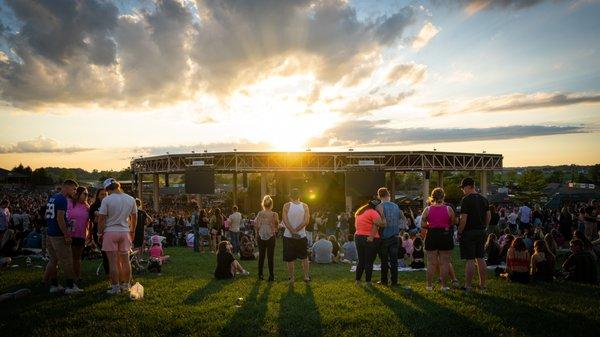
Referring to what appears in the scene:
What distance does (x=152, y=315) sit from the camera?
4949 mm

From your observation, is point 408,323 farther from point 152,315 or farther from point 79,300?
point 79,300

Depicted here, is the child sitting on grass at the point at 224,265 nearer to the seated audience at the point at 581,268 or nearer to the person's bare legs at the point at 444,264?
the person's bare legs at the point at 444,264

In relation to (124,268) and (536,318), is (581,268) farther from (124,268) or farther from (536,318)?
(124,268)

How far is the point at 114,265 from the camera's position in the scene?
5871 mm

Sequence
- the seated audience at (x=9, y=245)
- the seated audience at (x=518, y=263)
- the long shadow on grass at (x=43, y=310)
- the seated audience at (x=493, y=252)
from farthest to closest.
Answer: the seated audience at (x=9, y=245) < the seated audience at (x=493, y=252) < the seated audience at (x=518, y=263) < the long shadow on grass at (x=43, y=310)

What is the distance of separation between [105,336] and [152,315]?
751 millimetres

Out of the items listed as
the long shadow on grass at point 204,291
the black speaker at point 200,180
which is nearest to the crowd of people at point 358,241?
the long shadow on grass at point 204,291

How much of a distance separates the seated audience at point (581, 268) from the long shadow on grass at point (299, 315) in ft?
17.2

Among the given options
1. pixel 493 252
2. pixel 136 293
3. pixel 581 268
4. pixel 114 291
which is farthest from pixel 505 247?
pixel 114 291

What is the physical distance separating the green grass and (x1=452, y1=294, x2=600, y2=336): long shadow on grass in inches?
0.5

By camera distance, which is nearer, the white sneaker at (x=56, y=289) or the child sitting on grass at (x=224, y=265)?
the white sneaker at (x=56, y=289)

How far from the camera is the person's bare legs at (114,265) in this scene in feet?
19.0

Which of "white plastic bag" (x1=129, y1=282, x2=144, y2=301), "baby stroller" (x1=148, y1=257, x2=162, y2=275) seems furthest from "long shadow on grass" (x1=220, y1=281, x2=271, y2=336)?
"baby stroller" (x1=148, y1=257, x2=162, y2=275)

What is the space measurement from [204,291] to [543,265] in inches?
246
